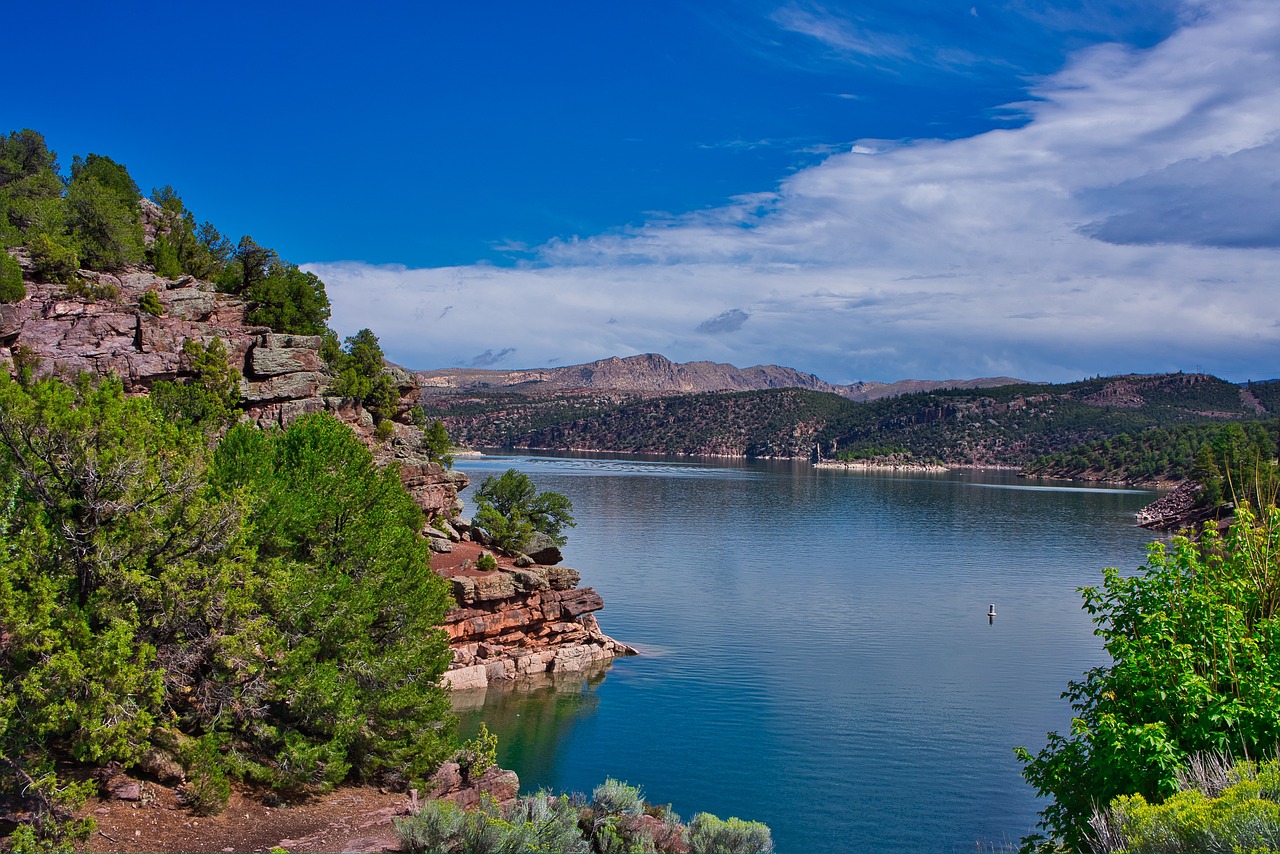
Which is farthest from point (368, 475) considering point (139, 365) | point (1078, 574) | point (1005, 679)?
point (1078, 574)

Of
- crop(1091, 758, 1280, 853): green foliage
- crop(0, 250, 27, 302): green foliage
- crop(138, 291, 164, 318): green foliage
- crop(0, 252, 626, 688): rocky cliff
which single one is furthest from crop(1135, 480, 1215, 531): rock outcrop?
crop(0, 250, 27, 302): green foliage

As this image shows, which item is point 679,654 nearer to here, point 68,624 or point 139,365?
point 139,365

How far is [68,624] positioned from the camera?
17.3m

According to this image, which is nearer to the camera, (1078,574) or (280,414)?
(280,414)

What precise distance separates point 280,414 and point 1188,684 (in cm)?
4339

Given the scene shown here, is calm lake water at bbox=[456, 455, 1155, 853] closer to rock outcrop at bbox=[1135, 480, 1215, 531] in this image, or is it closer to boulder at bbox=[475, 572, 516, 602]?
boulder at bbox=[475, 572, 516, 602]

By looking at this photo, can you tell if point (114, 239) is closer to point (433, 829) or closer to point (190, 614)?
point (190, 614)

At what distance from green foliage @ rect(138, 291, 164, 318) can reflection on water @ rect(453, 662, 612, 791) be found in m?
25.4

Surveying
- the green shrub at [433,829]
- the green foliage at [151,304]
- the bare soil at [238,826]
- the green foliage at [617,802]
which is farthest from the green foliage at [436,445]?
the green shrub at [433,829]

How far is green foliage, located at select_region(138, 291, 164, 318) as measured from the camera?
47938 mm

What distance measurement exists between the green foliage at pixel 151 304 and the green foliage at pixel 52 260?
129 inches

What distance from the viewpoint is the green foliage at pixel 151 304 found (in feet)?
157

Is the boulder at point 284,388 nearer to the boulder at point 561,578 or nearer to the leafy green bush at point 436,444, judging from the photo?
the leafy green bush at point 436,444

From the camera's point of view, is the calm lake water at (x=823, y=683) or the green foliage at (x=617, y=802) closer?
the green foliage at (x=617, y=802)
